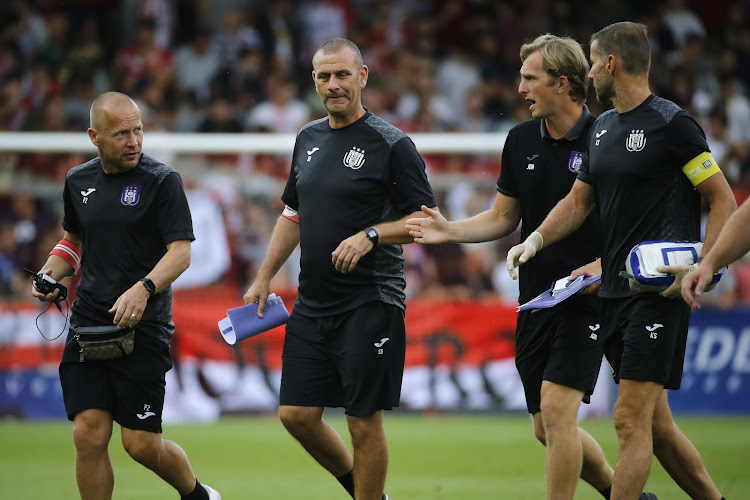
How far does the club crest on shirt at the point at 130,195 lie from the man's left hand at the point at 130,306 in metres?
0.53

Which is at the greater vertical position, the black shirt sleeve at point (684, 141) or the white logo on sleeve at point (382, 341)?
the black shirt sleeve at point (684, 141)

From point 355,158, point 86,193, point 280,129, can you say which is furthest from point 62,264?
point 280,129

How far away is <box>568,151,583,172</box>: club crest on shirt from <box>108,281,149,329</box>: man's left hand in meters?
2.58

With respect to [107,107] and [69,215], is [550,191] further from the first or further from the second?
[69,215]

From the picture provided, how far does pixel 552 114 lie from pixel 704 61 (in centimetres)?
1167

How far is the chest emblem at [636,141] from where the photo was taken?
18.8ft

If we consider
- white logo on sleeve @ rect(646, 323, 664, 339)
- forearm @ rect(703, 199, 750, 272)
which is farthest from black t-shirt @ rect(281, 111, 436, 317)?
forearm @ rect(703, 199, 750, 272)

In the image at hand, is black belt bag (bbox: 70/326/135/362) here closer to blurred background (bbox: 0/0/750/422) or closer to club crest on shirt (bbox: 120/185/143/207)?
club crest on shirt (bbox: 120/185/143/207)

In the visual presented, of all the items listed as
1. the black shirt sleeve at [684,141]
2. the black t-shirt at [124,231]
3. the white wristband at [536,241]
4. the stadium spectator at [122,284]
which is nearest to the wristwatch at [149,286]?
the stadium spectator at [122,284]

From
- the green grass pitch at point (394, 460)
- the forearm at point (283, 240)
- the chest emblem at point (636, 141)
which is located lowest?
the green grass pitch at point (394, 460)

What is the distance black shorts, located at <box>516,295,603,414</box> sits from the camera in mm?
6168

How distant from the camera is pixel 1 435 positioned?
1175 centimetres

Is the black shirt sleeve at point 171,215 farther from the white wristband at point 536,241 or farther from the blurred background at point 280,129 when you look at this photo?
the blurred background at point 280,129

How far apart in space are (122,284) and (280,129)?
31.3 feet
